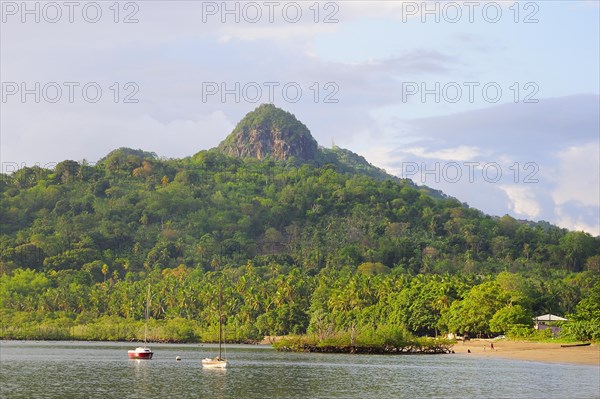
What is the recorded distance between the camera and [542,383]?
265 ft

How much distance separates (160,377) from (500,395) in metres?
35.4

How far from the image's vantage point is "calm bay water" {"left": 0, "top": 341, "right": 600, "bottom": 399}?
75375 millimetres

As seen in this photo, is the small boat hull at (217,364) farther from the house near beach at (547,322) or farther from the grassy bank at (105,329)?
the grassy bank at (105,329)

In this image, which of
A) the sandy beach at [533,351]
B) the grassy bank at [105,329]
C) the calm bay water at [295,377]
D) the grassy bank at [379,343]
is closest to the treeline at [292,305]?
the grassy bank at [105,329]

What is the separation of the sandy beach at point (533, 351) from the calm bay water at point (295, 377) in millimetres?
2507

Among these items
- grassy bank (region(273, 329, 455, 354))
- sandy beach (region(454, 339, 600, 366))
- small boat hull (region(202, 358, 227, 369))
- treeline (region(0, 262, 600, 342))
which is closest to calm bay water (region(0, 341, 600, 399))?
small boat hull (region(202, 358, 227, 369))

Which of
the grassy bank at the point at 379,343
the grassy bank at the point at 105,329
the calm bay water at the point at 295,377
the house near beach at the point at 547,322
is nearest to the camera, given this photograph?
the calm bay water at the point at 295,377

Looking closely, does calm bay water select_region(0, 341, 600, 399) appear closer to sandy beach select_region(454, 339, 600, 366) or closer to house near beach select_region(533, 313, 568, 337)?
sandy beach select_region(454, 339, 600, 366)

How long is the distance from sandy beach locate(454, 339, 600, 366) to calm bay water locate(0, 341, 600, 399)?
8.23 ft

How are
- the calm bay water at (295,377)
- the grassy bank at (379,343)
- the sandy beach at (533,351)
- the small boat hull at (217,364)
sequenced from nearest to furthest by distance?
the calm bay water at (295,377) < the small boat hull at (217,364) < the sandy beach at (533,351) < the grassy bank at (379,343)

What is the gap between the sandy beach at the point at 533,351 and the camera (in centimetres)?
10031

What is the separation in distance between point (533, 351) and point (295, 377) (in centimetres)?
3765

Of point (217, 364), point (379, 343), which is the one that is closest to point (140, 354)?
point (217, 364)

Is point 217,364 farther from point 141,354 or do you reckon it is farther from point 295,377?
point 141,354
